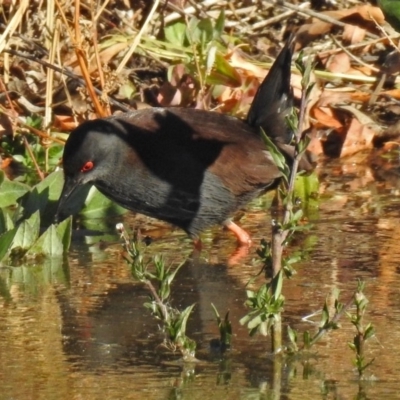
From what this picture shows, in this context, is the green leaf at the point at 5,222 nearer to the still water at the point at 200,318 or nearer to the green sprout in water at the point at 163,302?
the still water at the point at 200,318

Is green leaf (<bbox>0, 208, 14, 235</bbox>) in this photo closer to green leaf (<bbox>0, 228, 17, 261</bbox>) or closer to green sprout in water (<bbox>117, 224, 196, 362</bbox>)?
green leaf (<bbox>0, 228, 17, 261</bbox>)

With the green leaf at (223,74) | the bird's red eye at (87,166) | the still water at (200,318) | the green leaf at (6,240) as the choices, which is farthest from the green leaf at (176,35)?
the green leaf at (6,240)

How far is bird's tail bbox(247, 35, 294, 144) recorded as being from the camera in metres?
6.42

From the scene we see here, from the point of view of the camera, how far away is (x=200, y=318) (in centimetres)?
414

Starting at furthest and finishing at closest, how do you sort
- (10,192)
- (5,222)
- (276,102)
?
(276,102) → (10,192) → (5,222)

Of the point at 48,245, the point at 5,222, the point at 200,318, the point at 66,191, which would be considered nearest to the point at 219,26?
the point at 66,191

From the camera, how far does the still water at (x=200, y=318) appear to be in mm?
3312

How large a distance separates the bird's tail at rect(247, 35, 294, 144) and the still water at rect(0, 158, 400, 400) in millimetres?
520

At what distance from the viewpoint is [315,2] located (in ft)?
29.2

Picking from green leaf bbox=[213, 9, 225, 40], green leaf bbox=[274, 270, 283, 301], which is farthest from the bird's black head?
green leaf bbox=[274, 270, 283, 301]

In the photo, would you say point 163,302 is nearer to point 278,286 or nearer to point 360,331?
point 278,286

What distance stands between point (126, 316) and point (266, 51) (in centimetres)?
472

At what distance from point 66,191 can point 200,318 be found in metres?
1.96

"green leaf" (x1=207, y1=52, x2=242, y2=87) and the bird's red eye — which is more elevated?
"green leaf" (x1=207, y1=52, x2=242, y2=87)
